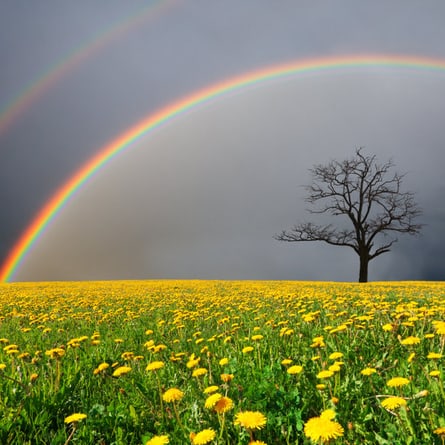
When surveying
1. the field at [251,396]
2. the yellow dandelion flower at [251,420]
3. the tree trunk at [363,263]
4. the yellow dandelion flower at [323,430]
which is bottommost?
the field at [251,396]

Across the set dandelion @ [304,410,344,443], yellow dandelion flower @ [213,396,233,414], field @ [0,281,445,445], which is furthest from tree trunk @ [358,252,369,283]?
dandelion @ [304,410,344,443]

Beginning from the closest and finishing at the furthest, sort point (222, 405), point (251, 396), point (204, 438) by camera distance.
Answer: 1. point (204, 438)
2. point (222, 405)
3. point (251, 396)

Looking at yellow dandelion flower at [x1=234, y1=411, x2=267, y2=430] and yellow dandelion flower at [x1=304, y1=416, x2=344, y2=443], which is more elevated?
A: yellow dandelion flower at [x1=304, y1=416, x2=344, y2=443]

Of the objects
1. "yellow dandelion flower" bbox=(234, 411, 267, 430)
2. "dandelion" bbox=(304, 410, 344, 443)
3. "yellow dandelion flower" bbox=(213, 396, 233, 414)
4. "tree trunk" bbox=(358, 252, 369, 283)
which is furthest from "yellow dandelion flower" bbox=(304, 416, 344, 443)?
"tree trunk" bbox=(358, 252, 369, 283)

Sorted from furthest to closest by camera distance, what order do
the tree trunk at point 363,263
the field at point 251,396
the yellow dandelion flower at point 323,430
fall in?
the tree trunk at point 363,263
the field at point 251,396
the yellow dandelion flower at point 323,430

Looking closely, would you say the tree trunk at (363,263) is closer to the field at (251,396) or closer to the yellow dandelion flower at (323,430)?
the field at (251,396)

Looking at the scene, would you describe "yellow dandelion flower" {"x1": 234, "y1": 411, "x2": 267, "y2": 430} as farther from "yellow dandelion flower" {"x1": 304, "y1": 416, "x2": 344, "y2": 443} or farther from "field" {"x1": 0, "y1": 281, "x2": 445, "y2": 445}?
"yellow dandelion flower" {"x1": 304, "y1": 416, "x2": 344, "y2": 443}

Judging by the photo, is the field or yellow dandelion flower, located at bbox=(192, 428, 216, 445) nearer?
yellow dandelion flower, located at bbox=(192, 428, 216, 445)

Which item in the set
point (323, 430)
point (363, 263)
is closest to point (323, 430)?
point (323, 430)

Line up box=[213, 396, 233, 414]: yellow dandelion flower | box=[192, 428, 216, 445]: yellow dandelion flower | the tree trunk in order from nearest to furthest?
box=[192, 428, 216, 445]: yellow dandelion flower
box=[213, 396, 233, 414]: yellow dandelion flower
the tree trunk

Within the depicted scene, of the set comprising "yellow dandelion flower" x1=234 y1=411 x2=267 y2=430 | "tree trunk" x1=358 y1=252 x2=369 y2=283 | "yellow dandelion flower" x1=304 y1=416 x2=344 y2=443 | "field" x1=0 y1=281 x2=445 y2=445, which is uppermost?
"tree trunk" x1=358 y1=252 x2=369 y2=283

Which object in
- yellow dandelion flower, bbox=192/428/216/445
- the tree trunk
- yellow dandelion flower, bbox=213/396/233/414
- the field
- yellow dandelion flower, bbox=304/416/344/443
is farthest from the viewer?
the tree trunk

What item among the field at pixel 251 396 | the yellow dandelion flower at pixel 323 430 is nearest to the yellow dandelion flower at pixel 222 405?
the field at pixel 251 396

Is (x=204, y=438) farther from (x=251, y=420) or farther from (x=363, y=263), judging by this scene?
(x=363, y=263)
